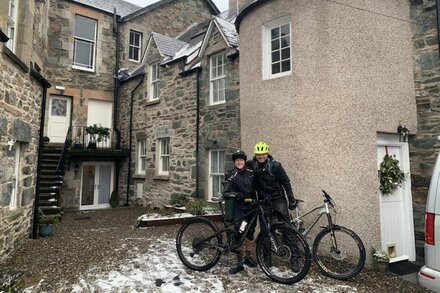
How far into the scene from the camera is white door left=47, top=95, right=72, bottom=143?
14.2m

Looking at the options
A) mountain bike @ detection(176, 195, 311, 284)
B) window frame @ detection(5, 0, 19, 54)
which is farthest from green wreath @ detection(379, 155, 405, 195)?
window frame @ detection(5, 0, 19, 54)

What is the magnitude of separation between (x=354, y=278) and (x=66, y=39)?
50.8 feet

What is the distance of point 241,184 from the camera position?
5113 mm

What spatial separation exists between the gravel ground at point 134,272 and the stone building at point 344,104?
1.21 m

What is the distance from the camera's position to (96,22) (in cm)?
1569

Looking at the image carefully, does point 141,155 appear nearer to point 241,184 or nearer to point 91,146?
point 91,146

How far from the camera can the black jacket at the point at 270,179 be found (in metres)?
5.14

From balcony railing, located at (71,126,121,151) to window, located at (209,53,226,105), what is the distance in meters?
7.03

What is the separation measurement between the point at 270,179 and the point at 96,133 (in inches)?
456

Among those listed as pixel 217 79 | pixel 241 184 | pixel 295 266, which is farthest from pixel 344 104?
pixel 217 79

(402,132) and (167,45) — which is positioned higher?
(167,45)


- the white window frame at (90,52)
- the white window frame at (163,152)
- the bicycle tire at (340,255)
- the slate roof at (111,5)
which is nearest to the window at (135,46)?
the slate roof at (111,5)

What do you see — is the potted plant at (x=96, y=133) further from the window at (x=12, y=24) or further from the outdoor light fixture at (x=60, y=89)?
the window at (x=12, y=24)

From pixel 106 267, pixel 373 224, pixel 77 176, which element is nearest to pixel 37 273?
pixel 106 267
